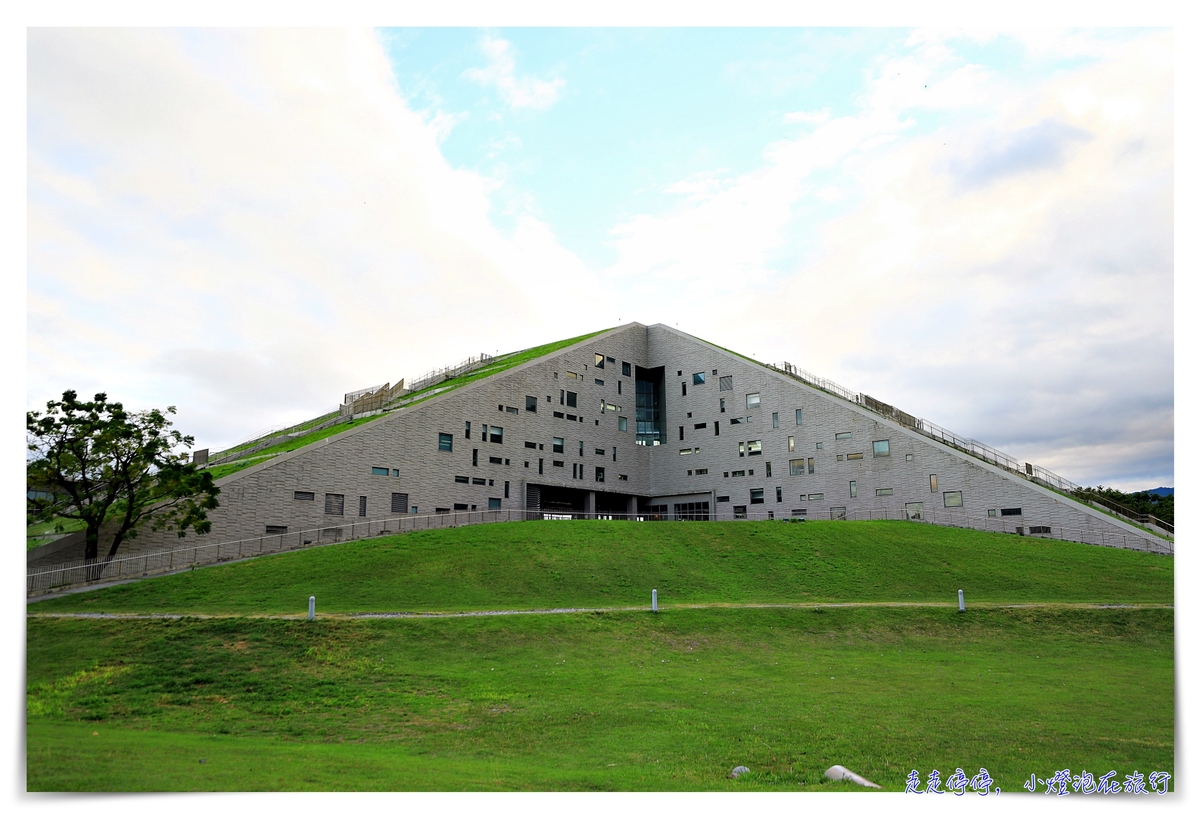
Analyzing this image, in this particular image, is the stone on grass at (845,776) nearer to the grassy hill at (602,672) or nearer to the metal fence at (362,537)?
the grassy hill at (602,672)

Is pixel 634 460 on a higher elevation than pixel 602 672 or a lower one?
higher

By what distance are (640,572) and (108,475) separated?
80.2ft

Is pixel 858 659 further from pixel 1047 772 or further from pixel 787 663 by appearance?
pixel 1047 772

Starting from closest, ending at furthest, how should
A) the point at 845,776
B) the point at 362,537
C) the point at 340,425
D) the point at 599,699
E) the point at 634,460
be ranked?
the point at 845,776 < the point at 599,699 < the point at 362,537 < the point at 340,425 < the point at 634,460

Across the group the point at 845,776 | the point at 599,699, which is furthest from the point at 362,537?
the point at 845,776

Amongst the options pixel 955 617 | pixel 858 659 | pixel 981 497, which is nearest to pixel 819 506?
pixel 981 497

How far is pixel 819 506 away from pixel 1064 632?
103 ft

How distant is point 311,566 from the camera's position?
31.9 m

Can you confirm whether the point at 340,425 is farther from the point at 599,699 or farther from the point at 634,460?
the point at 599,699

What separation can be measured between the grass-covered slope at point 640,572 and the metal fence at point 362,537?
9.43 feet

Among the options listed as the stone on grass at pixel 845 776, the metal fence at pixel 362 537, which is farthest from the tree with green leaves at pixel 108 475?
the stone on grass at pixel 845 776

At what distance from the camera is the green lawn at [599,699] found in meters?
11.5

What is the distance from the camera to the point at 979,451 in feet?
181

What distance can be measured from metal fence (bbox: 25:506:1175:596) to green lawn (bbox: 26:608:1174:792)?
28.3 feet
